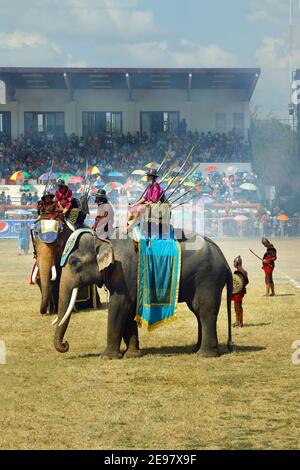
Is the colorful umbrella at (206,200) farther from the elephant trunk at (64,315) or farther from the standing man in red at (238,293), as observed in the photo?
the elephant trunk at (64,315)

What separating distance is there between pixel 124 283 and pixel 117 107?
5015 centimetres

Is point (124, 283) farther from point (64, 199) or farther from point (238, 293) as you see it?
point (64, 199)

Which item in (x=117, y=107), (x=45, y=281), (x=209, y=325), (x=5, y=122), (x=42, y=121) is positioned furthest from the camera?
(x=5, y=122)

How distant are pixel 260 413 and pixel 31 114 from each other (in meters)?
54.5

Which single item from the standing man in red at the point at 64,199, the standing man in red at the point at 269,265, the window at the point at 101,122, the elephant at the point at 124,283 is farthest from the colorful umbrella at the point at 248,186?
the elephant at the point at 124,283

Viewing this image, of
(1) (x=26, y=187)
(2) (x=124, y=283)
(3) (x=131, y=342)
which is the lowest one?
(3) (x=131, y=342)

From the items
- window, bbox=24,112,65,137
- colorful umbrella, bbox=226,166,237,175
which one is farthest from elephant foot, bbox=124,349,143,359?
window, bbox=24,112,65,137

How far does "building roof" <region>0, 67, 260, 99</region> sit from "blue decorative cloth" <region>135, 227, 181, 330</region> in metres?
46.3

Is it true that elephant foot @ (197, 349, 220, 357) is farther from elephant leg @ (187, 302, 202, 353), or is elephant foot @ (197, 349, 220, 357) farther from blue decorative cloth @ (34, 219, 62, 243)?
blue decorative cloth @ (34, 219, 62, 243)

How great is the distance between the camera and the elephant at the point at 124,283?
13.5m

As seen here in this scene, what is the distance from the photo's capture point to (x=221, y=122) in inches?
2515

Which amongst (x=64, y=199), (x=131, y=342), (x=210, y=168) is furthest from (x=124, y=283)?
(x=210, y=168)

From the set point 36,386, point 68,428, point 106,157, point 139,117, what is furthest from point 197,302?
point 139,117
